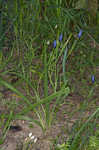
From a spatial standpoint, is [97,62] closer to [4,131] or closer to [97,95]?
[97,95]

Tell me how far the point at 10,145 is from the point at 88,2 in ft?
3.26

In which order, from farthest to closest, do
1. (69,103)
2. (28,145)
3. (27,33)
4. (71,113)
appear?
(27,33), (69,103), (71,113), (28,145)

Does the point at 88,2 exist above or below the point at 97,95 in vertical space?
above

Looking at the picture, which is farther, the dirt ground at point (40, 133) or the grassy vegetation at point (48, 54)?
the grassy vegetation at point (48, 54)

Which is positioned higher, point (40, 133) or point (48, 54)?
point (48, 54)

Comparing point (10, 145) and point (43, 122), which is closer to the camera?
point (10, 145)

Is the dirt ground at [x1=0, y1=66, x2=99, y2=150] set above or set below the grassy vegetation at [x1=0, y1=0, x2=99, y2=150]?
below

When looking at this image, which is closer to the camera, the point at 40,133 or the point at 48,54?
the point at 40,133

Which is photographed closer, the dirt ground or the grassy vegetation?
the dirt ground

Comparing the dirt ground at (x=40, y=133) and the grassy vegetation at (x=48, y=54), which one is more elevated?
the grassy vegetation at (x=48, y=54)

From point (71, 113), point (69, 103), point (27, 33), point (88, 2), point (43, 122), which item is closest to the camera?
point (43, 122)

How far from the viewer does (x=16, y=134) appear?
1.38 metres

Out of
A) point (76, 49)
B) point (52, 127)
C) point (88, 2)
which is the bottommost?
point (52, 127)

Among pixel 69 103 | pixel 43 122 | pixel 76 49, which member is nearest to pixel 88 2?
pixel 76 49
